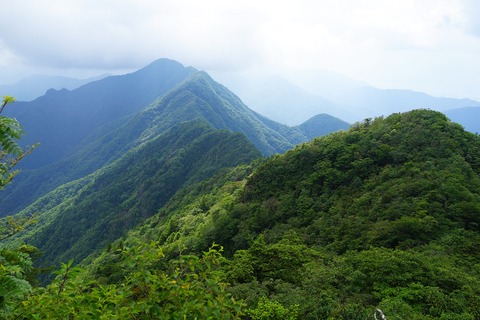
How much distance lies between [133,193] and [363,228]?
444 feet

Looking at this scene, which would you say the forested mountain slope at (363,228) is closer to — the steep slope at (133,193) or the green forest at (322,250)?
the green forest at (322,250)

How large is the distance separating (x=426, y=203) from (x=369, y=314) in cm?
1585

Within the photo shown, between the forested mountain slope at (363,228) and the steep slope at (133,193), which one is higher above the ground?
the forested mountain slope at (363,228)

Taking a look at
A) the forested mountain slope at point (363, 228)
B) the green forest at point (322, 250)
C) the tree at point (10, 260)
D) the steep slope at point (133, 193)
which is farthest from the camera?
the steep slope at point (133, 193)

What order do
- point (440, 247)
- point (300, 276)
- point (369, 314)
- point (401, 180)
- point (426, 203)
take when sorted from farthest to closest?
point (401, 180)
point (426, 203)
point (440, 247)
point (300, 276)
point (369, 314)

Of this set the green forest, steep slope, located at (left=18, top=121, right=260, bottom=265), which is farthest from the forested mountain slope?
steep slope, located at (left=18, top=121, right=260, bottom=265)

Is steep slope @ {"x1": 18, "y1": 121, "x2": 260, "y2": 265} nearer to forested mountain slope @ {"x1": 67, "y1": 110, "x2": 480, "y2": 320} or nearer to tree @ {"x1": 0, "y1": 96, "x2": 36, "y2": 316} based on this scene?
forested mountain slope @ {"x1": 67, "y1": 110, "x2": 480, "y2": 320}

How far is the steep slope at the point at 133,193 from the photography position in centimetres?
12266

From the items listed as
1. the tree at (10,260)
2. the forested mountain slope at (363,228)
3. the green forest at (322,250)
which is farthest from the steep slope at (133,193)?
the tree at (10,260)

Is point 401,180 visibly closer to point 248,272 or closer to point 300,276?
point 300,276

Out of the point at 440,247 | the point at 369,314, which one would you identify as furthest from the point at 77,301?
the point at 440,247

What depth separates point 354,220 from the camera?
25.6m

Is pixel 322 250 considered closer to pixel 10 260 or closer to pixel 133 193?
pixel 10 260

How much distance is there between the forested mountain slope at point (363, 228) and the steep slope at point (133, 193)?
75.4m
